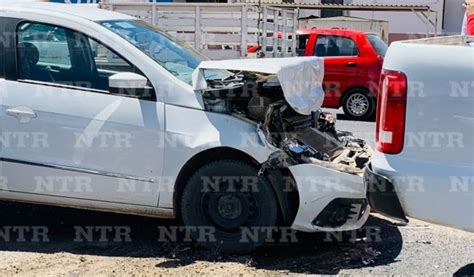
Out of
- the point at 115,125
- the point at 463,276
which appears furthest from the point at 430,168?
the point at 115,125

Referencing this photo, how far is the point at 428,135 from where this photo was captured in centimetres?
372

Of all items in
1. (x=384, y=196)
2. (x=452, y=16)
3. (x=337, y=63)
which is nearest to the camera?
(x=384, y=196)

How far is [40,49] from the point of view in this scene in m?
5.12

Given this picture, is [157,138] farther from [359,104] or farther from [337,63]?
[359,104]

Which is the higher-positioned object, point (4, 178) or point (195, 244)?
point (4, 178)

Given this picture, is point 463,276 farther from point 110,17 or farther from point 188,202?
point 110,17

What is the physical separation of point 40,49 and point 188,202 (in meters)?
1.69

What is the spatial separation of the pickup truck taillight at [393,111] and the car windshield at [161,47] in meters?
1.66

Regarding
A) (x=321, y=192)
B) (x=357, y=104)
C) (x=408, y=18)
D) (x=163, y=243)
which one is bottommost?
(x=163, y=243)

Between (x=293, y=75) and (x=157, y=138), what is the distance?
1129mm

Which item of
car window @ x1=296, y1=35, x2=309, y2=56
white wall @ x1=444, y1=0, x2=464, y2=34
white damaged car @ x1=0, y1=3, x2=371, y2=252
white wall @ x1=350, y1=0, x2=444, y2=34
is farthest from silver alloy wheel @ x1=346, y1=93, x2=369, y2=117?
white wall @ x1=444, y1=0, x2=464, y2=34

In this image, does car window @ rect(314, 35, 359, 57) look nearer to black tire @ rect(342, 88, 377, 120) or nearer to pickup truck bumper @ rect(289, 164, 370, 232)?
black tire @ rect(342, 88, 377, 120)

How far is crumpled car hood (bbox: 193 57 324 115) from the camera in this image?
4.77 m

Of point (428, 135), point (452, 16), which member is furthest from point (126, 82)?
point (452, 16)
